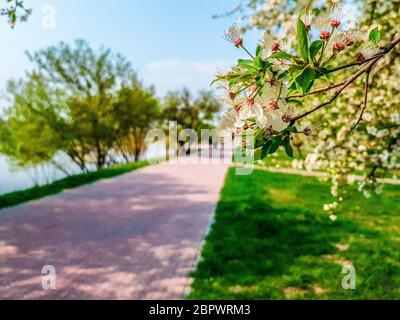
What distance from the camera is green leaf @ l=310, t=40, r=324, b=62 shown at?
5.08 ft

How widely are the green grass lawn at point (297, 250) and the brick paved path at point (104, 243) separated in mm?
471

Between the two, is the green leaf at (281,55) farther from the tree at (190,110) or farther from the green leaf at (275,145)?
the tree at (190,110)

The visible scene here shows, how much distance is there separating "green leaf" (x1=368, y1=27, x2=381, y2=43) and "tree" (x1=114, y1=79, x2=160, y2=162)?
1131 inches

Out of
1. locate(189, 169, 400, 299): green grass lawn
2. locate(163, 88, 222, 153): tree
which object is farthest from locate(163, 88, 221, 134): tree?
locate(189, 169, 400, 299): green grass lawn

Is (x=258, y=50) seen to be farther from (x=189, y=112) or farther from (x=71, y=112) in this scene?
(x=189, y=112)

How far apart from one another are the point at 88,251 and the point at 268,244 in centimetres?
318

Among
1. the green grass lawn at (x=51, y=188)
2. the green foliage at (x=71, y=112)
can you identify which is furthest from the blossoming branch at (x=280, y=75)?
the green foliage at (x=71, y=112)

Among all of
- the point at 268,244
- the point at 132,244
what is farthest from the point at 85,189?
the point at 268,244

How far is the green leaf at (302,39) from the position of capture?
1.52m

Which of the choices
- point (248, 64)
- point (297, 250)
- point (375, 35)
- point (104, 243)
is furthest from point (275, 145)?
point (104, 243)

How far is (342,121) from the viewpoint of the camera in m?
6.99

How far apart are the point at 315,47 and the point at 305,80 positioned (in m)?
0.13

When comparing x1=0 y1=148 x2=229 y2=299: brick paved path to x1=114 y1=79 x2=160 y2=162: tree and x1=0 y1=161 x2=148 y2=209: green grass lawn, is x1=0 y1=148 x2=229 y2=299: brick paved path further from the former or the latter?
x1=114 y1=79 x2=160 y2=162: tree

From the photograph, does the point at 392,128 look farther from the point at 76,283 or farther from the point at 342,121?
the point at 76,283
